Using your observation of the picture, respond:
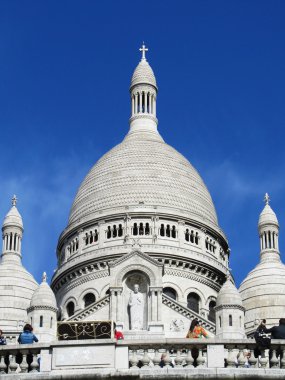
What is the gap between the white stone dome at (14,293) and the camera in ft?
207

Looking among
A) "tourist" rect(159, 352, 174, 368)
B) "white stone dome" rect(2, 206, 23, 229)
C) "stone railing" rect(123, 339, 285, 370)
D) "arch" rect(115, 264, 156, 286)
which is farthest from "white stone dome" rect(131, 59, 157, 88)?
"tourist" rect(159, 352, 174, 368)

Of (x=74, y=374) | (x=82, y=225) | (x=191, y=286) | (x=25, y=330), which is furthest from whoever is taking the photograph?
(x=82, y=225)

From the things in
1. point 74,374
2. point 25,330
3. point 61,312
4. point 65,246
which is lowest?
point 74,374

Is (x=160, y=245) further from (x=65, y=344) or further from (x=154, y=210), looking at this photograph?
(x=65, y=344)

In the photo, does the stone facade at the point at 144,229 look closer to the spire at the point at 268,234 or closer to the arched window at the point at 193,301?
the arched window at the point at 193,301

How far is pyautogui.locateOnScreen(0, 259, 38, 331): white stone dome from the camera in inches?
2483

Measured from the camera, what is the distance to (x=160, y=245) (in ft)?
237

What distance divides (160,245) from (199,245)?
10.0 feet

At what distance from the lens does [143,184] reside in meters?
77.9

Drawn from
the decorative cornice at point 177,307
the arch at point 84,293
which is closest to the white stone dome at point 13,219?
the arch at point 84,293

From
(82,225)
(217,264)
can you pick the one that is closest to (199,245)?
(217,264)

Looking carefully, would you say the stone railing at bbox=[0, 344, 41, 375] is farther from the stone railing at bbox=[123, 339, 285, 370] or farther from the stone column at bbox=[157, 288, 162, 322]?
the stone column at bbox=[157, 288, 162, 322]

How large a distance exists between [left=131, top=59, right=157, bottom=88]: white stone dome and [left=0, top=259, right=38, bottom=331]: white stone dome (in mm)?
22842

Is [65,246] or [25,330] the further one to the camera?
[65,246]
